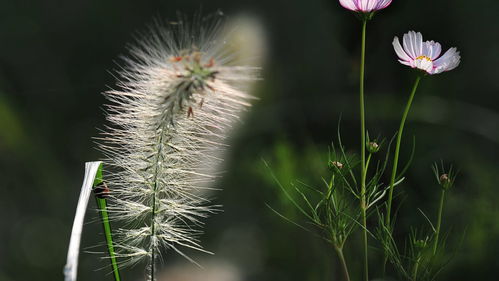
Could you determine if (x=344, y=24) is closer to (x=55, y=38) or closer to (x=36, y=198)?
(x=36, y=198)

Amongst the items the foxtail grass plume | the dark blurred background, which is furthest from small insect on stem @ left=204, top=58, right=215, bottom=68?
the dark blurred background

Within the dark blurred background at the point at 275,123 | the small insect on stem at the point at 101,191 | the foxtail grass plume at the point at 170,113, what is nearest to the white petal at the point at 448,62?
the foxtail grass plume at the point at 170,113

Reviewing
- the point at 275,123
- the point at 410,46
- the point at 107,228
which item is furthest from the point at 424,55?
the point at 275,123

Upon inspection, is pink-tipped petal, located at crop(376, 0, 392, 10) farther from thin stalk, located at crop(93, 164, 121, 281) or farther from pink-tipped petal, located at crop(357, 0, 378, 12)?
thin stalk, located at crop(93, 164, 121, 281)

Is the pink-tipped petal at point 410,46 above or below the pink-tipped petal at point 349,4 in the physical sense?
below

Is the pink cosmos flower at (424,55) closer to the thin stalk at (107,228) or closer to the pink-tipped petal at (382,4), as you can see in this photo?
the pink-tipped petal at (382,4)
